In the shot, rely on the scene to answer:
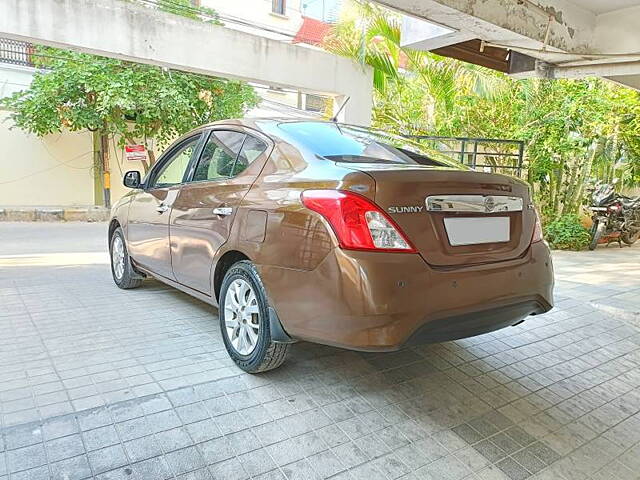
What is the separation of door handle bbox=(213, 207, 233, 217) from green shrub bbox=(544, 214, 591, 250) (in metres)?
7.56

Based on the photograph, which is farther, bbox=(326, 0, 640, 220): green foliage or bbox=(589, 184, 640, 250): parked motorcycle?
bbox=(589, 184, 640, 250): parked motorcycle

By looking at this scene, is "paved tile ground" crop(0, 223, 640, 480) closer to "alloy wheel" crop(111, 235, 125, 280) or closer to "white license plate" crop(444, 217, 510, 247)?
"alloy wheel" crop(111, 235, 125, 280)

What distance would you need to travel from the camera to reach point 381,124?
433 inches

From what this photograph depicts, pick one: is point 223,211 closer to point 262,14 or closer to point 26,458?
point 26,458

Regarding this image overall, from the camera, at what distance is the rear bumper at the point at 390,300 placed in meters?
2.12

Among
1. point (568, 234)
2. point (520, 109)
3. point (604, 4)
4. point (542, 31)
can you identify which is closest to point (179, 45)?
point (542, 31)

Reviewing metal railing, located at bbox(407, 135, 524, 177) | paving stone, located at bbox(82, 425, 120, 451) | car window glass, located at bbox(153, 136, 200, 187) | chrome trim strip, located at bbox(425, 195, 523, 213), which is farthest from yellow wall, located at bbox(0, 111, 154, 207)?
chrome trim strip, located at bbox(425, 195, 523, 213)

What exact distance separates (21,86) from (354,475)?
1317 cm

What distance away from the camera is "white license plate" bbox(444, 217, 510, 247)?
2.31 m

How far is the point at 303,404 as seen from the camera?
2.51 meters

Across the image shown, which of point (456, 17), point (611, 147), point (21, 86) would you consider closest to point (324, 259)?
point (456, 17)

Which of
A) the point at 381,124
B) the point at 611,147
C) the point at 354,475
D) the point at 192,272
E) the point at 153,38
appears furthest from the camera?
the point at 381,124

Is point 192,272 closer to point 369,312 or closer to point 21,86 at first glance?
point 369,312

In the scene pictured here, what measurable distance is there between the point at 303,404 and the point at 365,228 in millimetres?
1017
